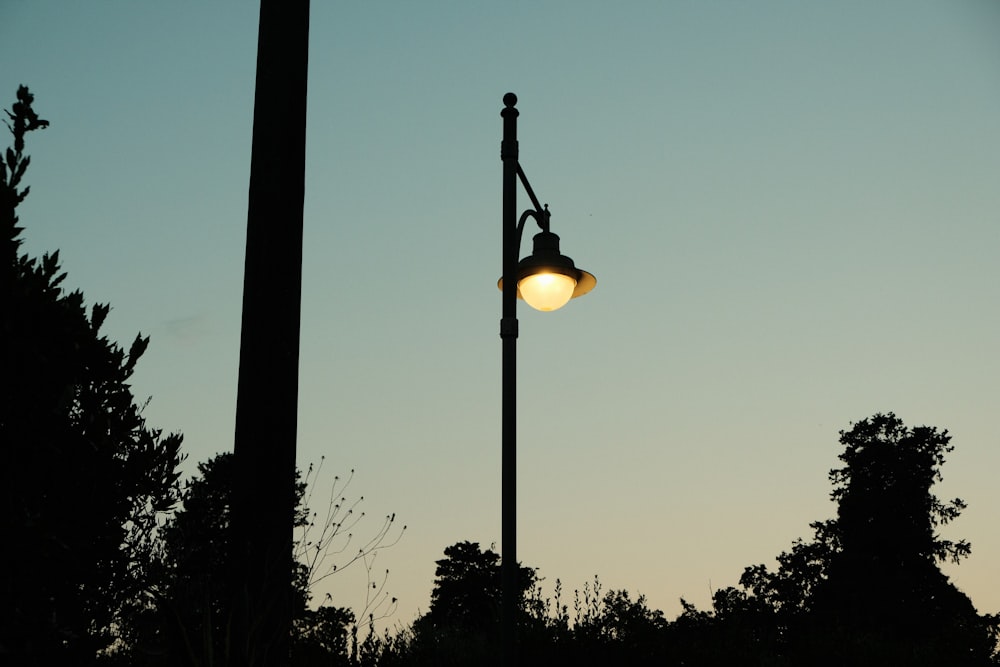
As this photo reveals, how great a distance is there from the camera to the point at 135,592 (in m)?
5.93

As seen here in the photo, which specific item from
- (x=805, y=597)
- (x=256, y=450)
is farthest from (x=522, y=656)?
(x=805, y=597)

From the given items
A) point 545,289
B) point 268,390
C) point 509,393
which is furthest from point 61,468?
point 545,289

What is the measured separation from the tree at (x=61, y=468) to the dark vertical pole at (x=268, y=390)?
3.53 feet

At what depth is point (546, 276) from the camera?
8641 mm

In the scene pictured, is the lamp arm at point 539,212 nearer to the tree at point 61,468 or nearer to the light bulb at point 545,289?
the light bulb at point 545,289

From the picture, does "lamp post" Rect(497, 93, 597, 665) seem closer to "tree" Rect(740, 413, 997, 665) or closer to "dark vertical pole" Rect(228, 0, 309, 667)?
"dark vertical pole" Rect(228, 0, 309, 667)

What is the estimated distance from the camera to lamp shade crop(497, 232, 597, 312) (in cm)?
861

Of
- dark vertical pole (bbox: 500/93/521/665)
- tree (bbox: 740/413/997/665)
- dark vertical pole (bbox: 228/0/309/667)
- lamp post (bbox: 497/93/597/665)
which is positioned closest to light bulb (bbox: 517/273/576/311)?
lamp post (bbox: 497/93/597/665)

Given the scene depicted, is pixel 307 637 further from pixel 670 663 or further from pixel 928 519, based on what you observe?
pixel 928 519

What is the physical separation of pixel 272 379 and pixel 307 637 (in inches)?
279

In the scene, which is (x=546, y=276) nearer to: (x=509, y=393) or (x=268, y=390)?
(x=509, y=393)

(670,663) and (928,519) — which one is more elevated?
(928,519)

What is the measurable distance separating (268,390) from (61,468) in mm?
1536

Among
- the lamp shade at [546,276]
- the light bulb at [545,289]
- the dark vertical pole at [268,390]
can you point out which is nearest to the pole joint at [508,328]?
the lamp shade at [546,276]
